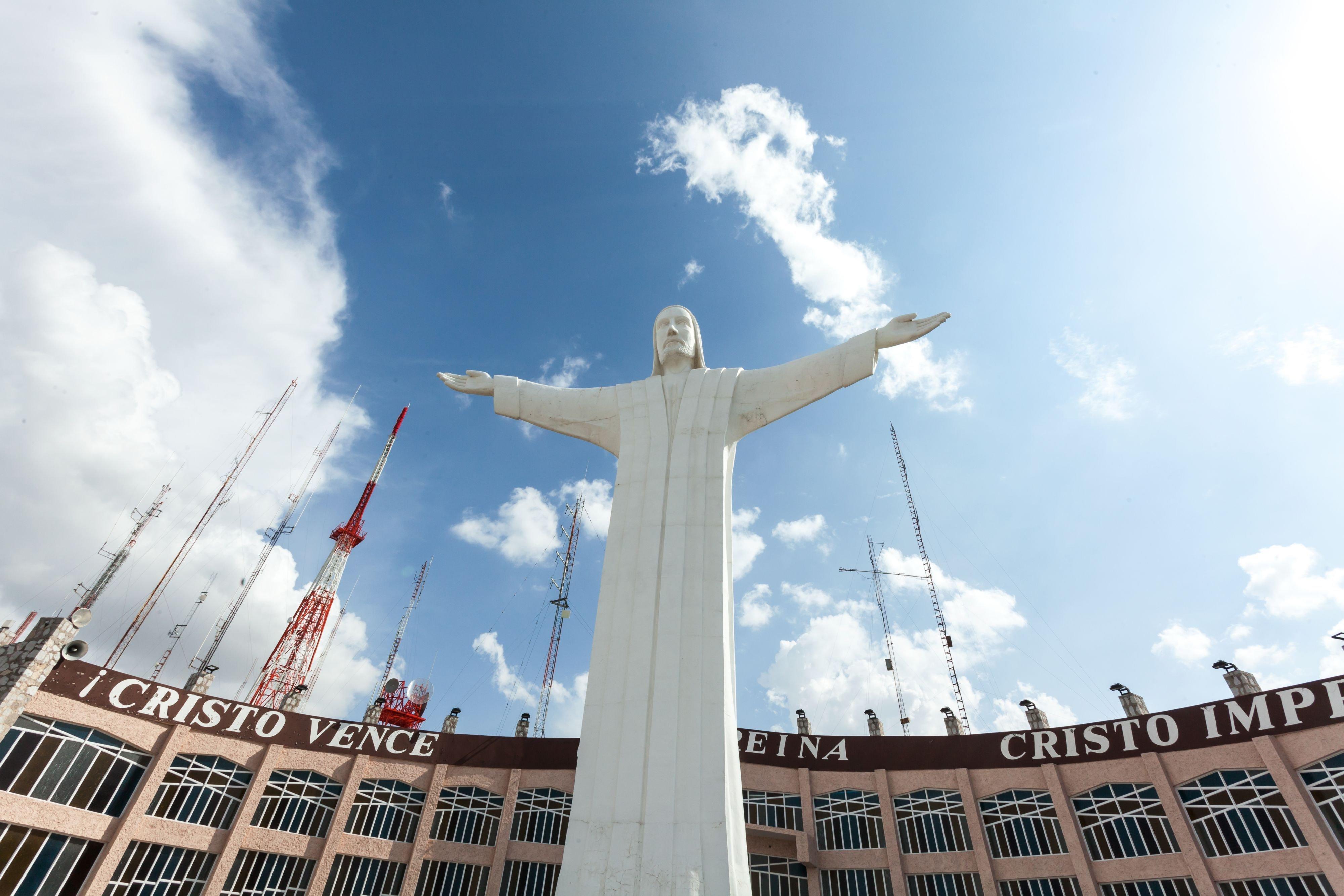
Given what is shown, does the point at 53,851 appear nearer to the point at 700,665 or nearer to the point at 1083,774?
the point at 700,665

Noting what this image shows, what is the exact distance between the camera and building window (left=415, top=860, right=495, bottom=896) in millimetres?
24297

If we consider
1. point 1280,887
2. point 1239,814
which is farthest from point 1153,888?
point 1239,814

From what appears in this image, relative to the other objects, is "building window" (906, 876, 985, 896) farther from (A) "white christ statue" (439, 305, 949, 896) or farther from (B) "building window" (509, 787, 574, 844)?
(A) "white christ statue" (439, 305, 949, 896)

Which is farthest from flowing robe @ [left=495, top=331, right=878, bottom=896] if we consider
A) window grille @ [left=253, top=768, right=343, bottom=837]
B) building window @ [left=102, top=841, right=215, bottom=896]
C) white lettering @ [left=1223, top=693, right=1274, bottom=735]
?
building window @ [left=102, top=841, right=215, bottom=896]

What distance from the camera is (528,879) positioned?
24750mm

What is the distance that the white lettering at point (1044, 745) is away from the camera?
23375 millimetres

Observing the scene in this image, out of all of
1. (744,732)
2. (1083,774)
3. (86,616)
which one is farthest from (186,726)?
(1083,774)

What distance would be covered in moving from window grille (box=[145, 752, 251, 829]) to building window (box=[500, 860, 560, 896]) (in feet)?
33.0

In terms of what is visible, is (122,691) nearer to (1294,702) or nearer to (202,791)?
(202,791)

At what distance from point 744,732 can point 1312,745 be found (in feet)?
59.4

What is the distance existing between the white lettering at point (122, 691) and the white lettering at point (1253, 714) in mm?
36568

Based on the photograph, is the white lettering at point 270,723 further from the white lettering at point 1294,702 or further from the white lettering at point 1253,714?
the white lettering at point 1294,702

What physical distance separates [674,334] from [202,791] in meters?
24.4

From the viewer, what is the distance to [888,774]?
2492 centimetres
